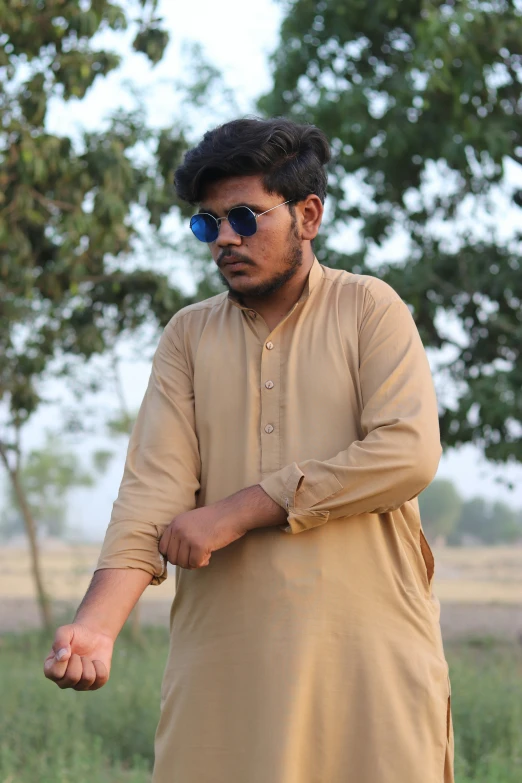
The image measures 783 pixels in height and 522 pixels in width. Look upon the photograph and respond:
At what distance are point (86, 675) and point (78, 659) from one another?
34mm

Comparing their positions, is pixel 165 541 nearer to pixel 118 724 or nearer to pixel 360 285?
pixel 360 285

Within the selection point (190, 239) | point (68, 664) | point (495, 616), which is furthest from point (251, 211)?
point (495, 616)

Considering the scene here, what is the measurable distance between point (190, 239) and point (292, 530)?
12.4m

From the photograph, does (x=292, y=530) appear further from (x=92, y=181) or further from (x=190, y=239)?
(x=190, y=239)

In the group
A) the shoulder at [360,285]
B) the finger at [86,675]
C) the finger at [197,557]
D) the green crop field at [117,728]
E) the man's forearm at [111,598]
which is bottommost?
the green crop field at [117,728]

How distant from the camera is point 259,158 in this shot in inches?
88.4

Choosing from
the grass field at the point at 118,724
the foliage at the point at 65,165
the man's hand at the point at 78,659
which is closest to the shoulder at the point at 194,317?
the man's hand at the point at 78,659

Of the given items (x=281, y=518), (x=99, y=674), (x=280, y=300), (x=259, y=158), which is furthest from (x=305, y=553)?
(x=259, y=158)

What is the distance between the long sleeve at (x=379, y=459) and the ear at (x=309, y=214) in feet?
1.06

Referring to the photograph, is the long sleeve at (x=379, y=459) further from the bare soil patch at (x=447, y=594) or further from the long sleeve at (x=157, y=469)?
the bare soil patch at (x=447, y=594)

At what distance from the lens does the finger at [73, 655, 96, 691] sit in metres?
1.97

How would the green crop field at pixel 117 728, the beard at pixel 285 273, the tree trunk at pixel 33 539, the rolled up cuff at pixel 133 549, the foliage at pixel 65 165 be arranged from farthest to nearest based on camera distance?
the tree trunk at pixel 33 539, the foliage at pixel 65 165, the green crop field at pixel 117 728, the beard at pixel 285 273, the rolled up cuff at pixel 133 549

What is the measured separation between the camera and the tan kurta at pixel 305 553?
2.10 meters

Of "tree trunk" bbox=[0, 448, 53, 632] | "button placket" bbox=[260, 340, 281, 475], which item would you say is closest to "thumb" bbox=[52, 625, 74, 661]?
"button placket" bbox=[260, 340, 281, 475]
